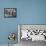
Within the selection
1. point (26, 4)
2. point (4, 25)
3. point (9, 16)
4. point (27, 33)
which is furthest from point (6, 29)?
point (26, 4)

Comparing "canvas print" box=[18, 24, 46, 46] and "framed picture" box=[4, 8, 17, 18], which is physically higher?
"framed picture" box=[4, 8, 17, 18]

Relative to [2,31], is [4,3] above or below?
above

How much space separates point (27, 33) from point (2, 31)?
0.65 meters

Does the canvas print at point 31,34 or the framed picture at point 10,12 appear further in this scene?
the framed picture at point 10,12

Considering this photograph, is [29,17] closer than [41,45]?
No

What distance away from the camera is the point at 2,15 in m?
3.16

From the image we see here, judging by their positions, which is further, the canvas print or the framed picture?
the framed picture

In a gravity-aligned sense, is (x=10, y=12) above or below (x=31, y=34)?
above

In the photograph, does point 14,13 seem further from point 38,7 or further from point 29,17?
point 38,7

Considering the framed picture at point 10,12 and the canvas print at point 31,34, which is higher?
the framed picture at point 10,12

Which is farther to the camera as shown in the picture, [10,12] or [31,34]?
[10,12]

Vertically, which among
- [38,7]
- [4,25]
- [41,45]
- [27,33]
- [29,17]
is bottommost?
[41,45]

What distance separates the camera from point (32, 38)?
303cm

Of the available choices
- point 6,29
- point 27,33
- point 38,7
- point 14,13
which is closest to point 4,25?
point 6,29
